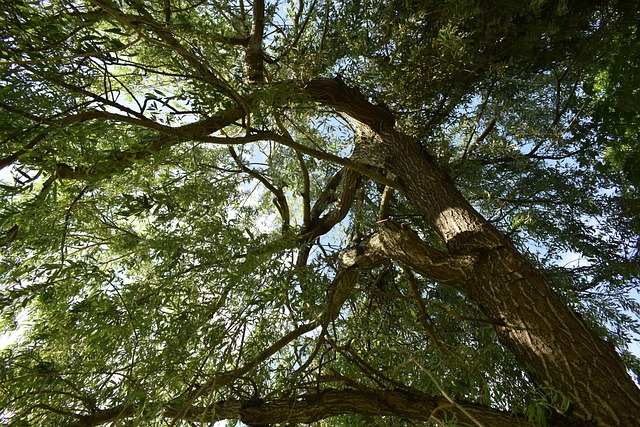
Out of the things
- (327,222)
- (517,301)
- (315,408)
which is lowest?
(315,408)

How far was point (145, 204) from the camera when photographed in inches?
106

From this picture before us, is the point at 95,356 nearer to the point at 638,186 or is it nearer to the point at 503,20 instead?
the point at 503,20

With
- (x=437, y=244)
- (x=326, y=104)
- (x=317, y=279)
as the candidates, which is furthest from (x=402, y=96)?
(x=317, y=279)

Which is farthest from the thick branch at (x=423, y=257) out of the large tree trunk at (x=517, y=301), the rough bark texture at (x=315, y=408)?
the rough bark texture at (x=315, y=408)

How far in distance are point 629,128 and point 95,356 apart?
16.3 ft

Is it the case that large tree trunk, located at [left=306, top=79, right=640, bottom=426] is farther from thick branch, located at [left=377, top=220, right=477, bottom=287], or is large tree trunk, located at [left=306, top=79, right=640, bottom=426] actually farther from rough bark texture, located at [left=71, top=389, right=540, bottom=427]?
rough bark texture, located at [left=71, top=389, right=540, bottom=427]

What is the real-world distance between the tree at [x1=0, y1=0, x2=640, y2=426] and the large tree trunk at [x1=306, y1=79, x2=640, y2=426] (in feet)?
0.04

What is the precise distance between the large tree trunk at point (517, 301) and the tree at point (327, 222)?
1cm

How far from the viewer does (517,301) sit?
2.16 metres

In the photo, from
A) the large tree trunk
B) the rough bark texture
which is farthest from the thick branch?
the rough bark texture

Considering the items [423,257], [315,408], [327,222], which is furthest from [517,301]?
[327,222]

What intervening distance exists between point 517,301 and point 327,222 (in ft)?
8.20

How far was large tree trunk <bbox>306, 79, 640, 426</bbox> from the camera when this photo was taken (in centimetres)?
183

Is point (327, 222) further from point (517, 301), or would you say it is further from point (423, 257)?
point (517, 301)
